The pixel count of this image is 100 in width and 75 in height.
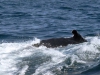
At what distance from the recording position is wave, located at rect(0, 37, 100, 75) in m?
13.1

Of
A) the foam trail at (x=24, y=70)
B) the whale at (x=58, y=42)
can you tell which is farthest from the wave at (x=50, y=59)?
the whale at (x=58, y=42)

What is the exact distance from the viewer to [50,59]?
1469 cm

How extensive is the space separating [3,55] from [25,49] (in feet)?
4.97

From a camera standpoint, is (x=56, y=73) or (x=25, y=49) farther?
(x=25, y=49)

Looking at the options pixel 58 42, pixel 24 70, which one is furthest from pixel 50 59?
pixel 58 42

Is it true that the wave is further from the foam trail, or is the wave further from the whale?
the whale

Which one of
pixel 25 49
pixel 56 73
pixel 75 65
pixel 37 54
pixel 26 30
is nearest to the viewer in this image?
pixel 56 73

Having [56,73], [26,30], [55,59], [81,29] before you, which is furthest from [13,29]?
[56,73]

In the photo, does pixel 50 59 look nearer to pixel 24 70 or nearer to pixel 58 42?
pixel 24 70

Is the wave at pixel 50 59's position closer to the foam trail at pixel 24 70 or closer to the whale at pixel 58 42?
the foam trail at pixel 24 70

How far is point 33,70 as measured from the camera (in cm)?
1322

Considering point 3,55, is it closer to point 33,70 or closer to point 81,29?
point 33,70

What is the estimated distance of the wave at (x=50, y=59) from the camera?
13.1 m

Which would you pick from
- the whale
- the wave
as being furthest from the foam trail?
the whale
